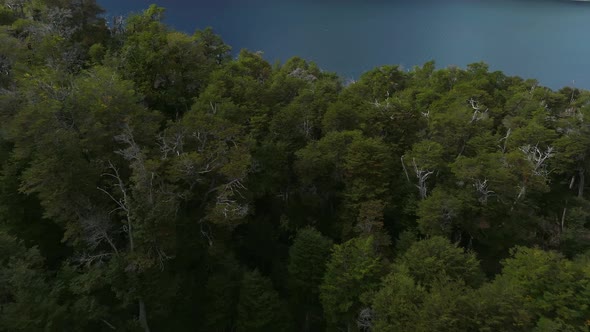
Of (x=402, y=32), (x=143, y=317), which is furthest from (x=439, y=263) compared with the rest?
(x=402, y=32)

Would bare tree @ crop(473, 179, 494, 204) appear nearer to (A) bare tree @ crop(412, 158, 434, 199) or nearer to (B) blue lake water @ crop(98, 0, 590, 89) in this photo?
(A) bare tree @ crop(412, 158, 434, 199)

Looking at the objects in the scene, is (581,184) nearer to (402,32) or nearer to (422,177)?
(422,177)

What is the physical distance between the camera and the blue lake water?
6925 centimetres

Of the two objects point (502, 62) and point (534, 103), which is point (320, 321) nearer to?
point (534, 103)

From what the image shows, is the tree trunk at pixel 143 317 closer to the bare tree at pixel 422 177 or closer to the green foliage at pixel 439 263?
the green foliage at pixel 439 263

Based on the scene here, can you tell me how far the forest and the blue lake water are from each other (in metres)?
28.2

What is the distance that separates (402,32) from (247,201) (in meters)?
79.3

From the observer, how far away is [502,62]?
69000 mm

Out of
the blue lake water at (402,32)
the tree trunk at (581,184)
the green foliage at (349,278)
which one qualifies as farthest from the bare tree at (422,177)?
the blue lake water at (402,32)

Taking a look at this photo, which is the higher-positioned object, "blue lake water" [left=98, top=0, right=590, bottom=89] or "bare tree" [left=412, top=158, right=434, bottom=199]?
"blue lake water" [left=98, top=0, right=590, bottom=89]

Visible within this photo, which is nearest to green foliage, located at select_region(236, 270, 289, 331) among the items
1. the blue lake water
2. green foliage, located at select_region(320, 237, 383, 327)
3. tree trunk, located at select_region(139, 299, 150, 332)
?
green foliage, located at select_region(320, 237, 383, 327)

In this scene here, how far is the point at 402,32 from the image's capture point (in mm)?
91188

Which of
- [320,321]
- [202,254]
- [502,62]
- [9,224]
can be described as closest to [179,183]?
[202,254]

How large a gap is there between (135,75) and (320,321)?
1922 cm
